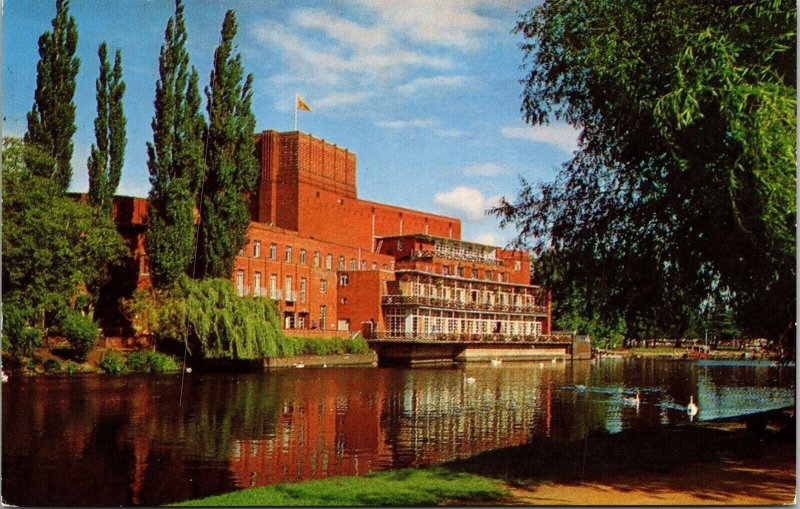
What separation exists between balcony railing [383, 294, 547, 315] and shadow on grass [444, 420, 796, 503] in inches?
1662

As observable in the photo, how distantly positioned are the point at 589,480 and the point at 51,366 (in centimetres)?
2651

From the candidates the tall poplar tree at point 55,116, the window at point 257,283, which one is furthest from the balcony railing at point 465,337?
the tall poplar tree at point 55,116

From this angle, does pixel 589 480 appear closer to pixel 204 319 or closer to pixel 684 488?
pixel 684 488

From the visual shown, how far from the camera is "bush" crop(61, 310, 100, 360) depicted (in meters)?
33.6

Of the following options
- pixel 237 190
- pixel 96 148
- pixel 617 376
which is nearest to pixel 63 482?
pixel 96 148

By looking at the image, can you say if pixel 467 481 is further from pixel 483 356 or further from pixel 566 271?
pixel 483 356

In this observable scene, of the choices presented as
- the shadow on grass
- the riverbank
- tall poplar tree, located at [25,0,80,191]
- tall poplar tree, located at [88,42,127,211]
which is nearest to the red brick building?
tall poplar tree, located at [88,42,127,211]

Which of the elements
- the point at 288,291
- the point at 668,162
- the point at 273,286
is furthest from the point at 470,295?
the point at 668,162

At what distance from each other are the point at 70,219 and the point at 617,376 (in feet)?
95.1

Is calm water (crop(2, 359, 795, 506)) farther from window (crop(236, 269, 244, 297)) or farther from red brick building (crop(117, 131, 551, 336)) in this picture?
red brick building (crop(117, 131, 551, 336))

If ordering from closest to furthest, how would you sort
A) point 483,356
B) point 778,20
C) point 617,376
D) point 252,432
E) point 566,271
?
point 778,20
point 566,271
point 252,432
point 617,376
point 483,356

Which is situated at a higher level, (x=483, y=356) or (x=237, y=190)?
(x=237, y=190)

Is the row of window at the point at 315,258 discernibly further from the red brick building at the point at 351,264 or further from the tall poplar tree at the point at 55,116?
the tall poplar tree at the point at 55,116

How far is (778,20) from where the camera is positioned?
32.9ft
